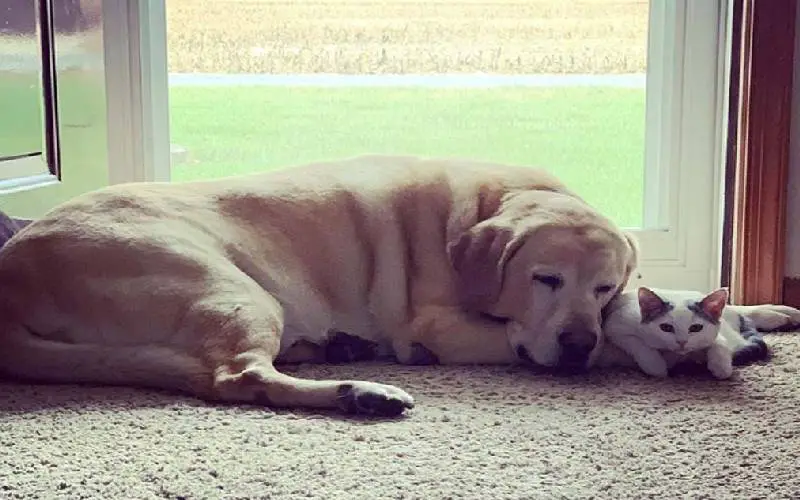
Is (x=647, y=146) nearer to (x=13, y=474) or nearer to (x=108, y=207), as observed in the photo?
(x=108, y=207)

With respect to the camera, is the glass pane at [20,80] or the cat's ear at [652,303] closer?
the cat's ear at [652,303]

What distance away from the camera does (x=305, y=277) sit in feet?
8.16

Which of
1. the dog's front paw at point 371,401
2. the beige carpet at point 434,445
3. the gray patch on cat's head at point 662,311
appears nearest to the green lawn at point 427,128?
the gray patch on cat's head at point 662,311

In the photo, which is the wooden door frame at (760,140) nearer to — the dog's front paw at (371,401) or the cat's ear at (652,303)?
the cat's ear at (652,303)

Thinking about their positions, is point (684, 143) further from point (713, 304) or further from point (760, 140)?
point (713, 304)

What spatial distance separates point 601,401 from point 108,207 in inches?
40.9

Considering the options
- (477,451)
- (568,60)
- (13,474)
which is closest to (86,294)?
(13,474)

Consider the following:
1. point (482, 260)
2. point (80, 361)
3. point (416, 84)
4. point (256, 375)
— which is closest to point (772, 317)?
point (482, 260)

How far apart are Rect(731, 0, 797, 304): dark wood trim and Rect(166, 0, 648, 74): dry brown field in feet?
1.35

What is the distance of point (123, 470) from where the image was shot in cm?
166

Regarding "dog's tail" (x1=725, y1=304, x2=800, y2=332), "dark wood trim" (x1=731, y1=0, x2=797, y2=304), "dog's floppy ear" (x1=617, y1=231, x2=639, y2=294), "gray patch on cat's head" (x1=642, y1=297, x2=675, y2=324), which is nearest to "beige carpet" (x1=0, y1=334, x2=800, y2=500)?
"gray patch on cat's head" (x1=642, y1=297, x2=675, y2=324)

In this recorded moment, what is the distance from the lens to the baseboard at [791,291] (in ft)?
9.74

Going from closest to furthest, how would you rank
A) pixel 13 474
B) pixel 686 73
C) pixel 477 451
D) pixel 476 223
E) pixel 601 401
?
pixel 13 474, pixel 477 451, pixel 601 401, pixel 476 223, pixel 686 73

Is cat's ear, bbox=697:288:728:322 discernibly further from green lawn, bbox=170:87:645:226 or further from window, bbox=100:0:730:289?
green lawn, bbox=170:87:645:226
